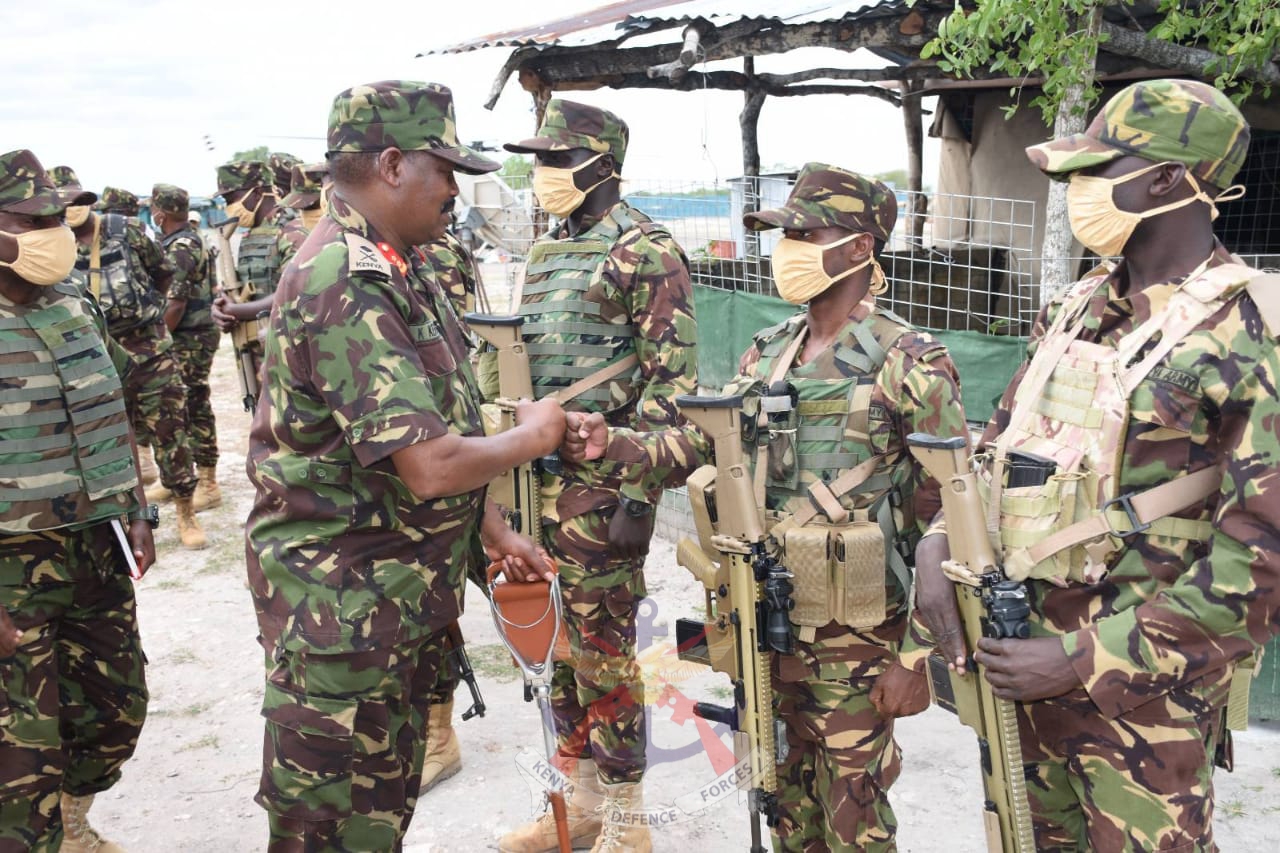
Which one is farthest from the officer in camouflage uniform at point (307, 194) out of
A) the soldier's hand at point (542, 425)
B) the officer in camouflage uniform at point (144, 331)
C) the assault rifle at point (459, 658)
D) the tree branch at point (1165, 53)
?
the tree branch at point (1165, 53)

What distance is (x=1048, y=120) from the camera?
223 inches

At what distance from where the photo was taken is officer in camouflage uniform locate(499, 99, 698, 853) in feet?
Answer: 12.0

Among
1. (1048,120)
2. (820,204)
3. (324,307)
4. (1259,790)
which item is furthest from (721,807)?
(1048,120)

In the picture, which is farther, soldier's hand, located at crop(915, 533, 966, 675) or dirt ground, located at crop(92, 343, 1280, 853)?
dirt ground, located at crop(92, 343, 1280, 853)

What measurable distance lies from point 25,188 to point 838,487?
107 inches

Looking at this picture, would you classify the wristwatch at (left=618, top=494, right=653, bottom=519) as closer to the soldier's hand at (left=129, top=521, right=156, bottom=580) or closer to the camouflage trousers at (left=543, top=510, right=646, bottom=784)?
the camouflage trousers at (left=543, top=510, right=646, bottom=784)

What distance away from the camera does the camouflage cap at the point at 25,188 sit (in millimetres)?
3326

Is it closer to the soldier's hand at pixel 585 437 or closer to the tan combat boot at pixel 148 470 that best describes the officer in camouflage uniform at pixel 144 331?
the tan combat boot at pixel 148 470

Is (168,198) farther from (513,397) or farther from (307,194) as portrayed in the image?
(513,397)

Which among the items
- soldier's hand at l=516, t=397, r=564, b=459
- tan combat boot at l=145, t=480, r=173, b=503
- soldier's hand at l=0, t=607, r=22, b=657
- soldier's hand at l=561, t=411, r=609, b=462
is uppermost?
soldier's hand at l=516, t=397, r=564, b=459

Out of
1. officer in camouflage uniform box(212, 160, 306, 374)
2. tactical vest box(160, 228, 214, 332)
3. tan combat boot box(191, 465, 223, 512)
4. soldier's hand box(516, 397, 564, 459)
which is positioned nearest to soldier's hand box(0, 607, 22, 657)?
soldier's hand box(516, 397, 564, 459)

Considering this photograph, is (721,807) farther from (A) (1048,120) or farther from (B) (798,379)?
(A) (1048,120)

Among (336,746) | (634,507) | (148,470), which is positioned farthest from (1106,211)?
(148,470)

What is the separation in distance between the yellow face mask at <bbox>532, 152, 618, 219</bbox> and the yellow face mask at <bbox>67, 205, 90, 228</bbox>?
13.9 ft
